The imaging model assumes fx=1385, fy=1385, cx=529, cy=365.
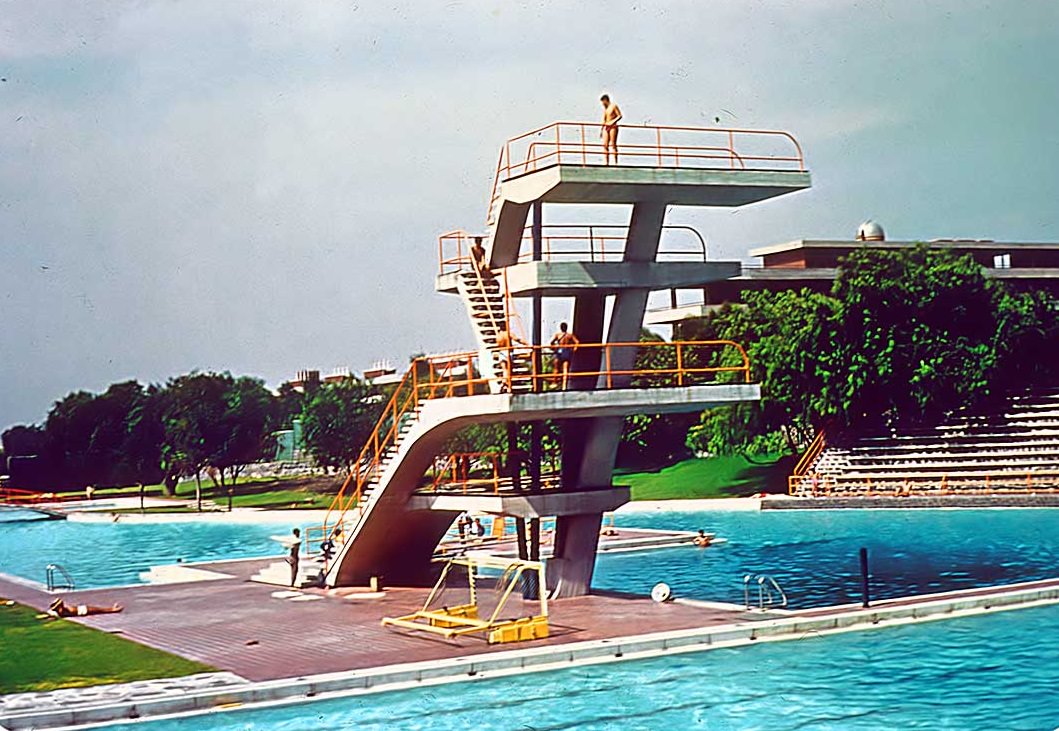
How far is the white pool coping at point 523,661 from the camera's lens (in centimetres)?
1784

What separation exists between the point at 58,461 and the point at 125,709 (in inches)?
3244

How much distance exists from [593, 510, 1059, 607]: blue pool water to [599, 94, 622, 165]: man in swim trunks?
29.9ft

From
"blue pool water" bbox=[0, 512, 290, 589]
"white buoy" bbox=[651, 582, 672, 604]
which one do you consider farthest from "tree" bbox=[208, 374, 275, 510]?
"white buoy" bbox=[651, 582, 672, 604]

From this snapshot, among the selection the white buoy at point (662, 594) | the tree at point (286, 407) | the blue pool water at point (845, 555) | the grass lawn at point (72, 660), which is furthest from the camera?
the tree at point (286, 407)

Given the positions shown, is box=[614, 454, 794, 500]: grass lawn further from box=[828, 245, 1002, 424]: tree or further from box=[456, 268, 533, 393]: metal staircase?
box=[456, 268, 533, 393]: metal staircase

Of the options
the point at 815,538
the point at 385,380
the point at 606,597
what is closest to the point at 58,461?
the point at 385,380

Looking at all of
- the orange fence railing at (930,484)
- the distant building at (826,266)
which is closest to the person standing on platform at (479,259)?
the orange fence railing at (930,484)

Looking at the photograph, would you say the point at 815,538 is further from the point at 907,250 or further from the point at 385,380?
the point at 385,380

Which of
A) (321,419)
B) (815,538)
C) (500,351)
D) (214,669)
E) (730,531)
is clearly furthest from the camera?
(321,419)

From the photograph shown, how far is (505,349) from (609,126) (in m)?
4.55

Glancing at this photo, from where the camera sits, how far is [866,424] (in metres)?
55.0

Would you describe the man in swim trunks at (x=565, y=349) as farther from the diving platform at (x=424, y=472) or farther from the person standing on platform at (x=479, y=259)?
the person standing on platform at (x=479, y=259)

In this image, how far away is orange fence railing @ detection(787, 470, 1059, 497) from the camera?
4603 cm

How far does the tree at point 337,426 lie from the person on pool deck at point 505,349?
51.7 meters
